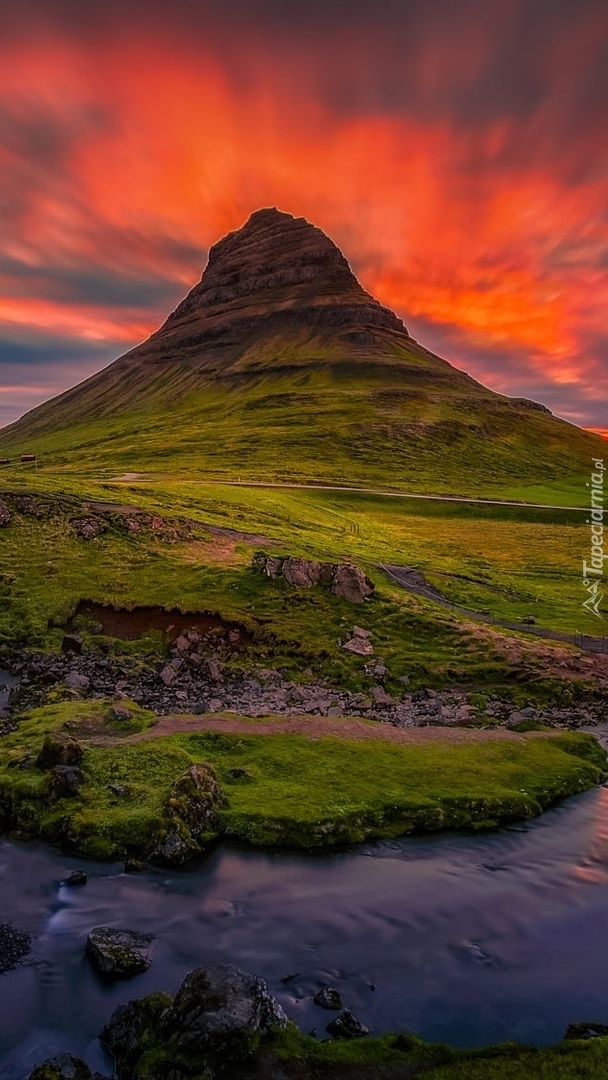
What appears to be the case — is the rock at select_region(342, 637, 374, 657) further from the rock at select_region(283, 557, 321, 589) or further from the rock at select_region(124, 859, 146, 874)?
the rock at select_region(124, 859, 146, 874)

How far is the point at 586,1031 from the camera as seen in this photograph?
16.2 m

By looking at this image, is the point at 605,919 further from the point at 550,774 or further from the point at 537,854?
the point at 550,774

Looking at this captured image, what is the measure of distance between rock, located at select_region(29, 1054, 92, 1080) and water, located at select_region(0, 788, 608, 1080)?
19.3 inches

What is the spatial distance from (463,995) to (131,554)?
48.9m

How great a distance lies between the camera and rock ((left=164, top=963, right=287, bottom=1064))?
14727mm

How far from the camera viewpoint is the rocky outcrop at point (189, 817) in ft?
76.2

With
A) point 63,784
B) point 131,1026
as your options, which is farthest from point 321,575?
point 131,1026

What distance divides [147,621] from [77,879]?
28.5m

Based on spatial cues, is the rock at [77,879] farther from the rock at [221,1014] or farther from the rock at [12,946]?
the rock at [221,1014]

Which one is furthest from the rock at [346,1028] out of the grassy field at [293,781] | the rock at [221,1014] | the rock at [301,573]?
the rock at [301,573]

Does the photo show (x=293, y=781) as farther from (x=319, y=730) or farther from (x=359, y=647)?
(x=359, y=647)

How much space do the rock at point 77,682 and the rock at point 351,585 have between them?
21105 millimetres
